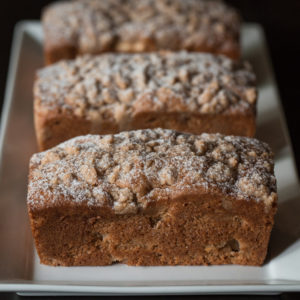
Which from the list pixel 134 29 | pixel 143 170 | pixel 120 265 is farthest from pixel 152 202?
pixel 134 29

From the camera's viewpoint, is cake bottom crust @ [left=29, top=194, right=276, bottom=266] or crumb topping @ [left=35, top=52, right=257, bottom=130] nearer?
cake bottom crust @ [left=29, top=194, right=276, bottom=266]

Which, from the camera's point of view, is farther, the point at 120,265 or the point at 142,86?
the point at 142,86

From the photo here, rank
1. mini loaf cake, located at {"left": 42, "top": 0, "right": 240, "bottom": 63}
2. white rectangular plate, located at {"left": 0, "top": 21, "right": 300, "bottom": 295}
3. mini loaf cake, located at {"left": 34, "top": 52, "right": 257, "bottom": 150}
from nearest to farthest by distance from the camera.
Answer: white rectangular plate, located at {"left": 0, "top": 21, "right": 300, "bottom": 295}, mini loaf cake, located at {"left": 34, "top": 52, "right": 257, "bottom": 150}, mini loaf cake, located at {"left": 42, "top": 0, "right": 240, "bottom": 63}

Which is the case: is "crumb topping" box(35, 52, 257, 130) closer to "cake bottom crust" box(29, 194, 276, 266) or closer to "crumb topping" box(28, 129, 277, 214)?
"crumb topping" box(28, 129, 277, 214)

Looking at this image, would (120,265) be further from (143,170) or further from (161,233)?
(143,170)

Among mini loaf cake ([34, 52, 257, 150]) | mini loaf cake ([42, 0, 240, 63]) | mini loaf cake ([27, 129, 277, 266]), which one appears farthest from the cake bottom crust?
mini loaf cake ([42, 0, 240, 63])

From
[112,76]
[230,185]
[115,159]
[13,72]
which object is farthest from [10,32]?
[230,185]

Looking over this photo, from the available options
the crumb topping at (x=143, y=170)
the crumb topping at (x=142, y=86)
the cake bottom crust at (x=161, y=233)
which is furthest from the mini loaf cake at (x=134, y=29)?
the cake bottom crust at (x=161, y=233)
